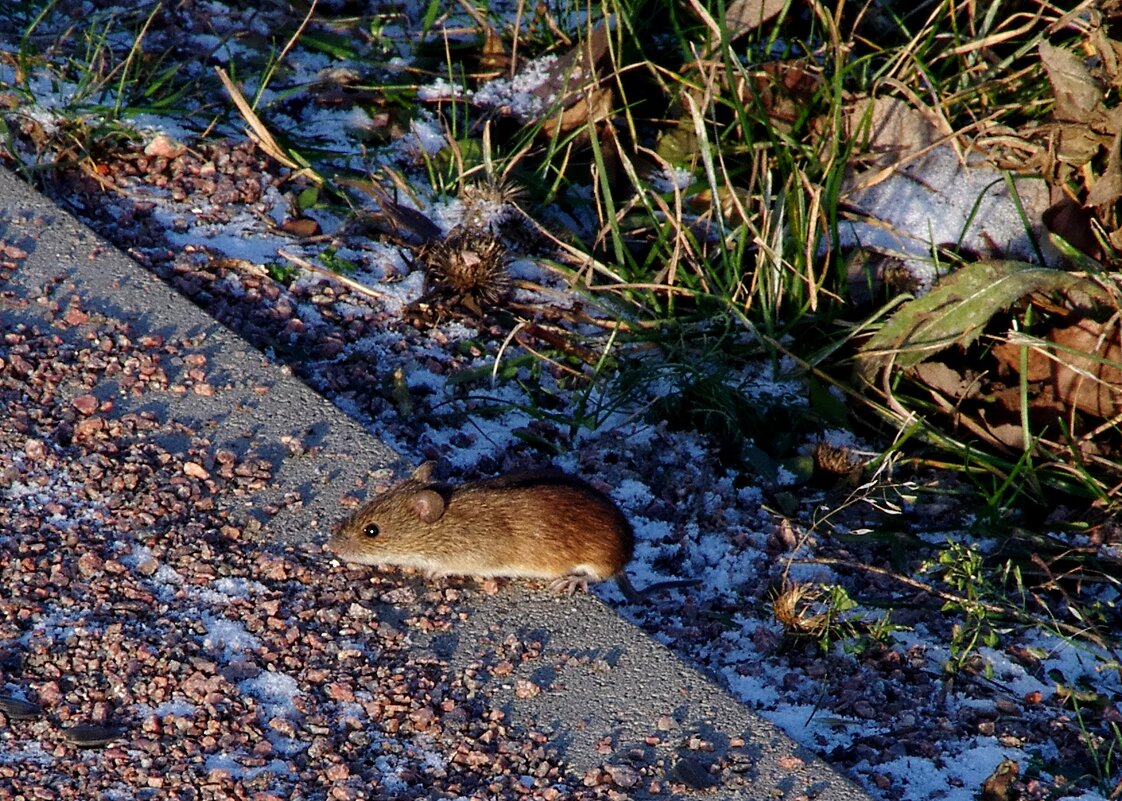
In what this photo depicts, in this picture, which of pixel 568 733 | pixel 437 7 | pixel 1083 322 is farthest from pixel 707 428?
pixel 437 7

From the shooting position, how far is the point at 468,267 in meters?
5.14

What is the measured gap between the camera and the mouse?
387cm

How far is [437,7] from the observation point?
6.47 m

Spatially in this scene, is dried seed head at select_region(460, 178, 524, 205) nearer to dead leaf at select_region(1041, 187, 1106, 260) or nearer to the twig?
the twig

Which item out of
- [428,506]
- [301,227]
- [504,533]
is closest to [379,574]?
[428,506]

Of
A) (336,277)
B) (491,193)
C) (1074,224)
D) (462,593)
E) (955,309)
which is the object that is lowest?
(462,593)

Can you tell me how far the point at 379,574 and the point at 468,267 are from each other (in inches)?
63.2

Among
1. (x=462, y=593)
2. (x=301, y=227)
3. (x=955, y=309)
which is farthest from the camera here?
(x=301, y=227)

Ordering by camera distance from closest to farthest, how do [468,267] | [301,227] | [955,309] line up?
[955,309] → [468,267] → [301,227]

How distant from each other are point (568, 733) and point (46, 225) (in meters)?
3.05

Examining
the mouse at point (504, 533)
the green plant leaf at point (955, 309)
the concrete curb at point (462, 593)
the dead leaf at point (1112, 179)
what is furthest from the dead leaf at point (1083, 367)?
the concrete curb at point (462, 593)

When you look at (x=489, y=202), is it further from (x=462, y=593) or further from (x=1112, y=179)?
(x=1112, y=179)

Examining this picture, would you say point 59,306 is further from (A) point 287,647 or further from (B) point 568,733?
(B) point 568,733

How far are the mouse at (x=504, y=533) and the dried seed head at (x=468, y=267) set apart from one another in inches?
48.5
